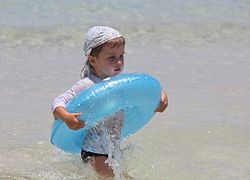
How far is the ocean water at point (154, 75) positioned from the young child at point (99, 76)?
131 mm

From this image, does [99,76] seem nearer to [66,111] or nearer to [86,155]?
[66,111]

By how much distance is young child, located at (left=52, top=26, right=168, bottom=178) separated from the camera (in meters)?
3.70

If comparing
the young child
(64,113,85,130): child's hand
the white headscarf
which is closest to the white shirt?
the young child

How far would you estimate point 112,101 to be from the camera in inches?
140

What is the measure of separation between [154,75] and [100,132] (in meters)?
2.89

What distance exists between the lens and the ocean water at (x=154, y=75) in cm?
436

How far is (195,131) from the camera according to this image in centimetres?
504

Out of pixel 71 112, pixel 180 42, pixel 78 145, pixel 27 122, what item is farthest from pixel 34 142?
pixel 180 42

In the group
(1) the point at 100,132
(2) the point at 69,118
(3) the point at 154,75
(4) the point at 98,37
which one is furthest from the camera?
(3) the point at 154,75

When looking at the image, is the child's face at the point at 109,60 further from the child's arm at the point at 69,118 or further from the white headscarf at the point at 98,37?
the child's arm at the point at 69,118

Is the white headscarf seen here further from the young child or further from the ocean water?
the ocean water

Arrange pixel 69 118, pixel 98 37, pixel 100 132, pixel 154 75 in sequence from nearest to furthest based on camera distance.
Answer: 1. pixel 69 118
2. pixel 98 37
3. pixel 100 132
4. pixel 154 75


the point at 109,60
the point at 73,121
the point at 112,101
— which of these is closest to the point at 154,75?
the point at 109,60

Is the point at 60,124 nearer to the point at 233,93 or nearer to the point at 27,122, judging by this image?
the point at 27,122
